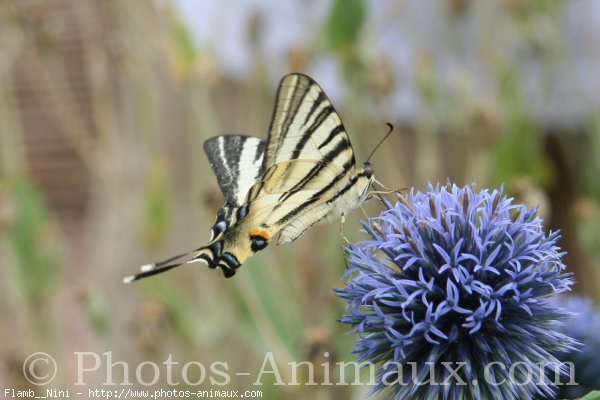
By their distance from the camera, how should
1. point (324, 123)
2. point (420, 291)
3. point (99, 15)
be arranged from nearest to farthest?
point (420, 291)
point (324, 123)
point (99, 15)

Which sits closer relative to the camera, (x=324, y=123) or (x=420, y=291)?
(x=420, y=291)

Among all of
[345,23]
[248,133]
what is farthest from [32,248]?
[345,23]

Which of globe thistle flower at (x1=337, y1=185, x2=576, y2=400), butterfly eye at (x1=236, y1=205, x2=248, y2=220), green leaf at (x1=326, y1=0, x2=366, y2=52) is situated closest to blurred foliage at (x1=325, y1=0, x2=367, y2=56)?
green leaf at (x1=326, y1=0, x2=366, y2=52)

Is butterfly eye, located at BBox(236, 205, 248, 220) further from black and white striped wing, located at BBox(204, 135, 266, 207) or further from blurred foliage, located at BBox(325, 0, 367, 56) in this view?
blurred foliage, located at BBox(325, 0, 367, 56)

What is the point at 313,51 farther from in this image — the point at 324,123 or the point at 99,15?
the point at 99,15

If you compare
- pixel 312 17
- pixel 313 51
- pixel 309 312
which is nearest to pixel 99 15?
pixel 312 17

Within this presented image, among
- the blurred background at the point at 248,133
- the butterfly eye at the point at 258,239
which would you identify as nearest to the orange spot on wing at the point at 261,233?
the butterfly eye at the point at 258,239
